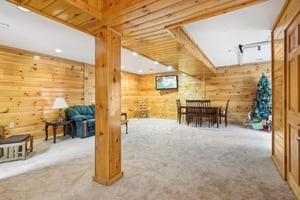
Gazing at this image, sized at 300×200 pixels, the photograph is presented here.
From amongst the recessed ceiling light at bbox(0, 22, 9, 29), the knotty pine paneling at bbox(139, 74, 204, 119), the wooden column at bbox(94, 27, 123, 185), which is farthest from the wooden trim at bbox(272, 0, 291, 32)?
the knotty pine paneling at bbox(139, 74, 204, 119)

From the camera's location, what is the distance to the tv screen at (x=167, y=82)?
8734mm

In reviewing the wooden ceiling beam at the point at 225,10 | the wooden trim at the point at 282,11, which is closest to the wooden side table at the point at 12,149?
the wooden ceiling beam at the point at 225,10

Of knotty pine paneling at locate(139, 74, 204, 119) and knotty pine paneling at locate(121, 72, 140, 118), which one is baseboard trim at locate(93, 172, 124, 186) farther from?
knotty pine paneling at locate(139, 74, 204, 119)

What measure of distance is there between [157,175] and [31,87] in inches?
163

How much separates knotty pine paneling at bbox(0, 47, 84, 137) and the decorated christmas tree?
649 cm

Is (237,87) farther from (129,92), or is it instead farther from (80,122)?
(80,122)

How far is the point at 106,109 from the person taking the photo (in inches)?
88.2

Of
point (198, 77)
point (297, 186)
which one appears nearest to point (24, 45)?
point (297, 186)

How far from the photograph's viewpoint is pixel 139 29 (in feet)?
8.10

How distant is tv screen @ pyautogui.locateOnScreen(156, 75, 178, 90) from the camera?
8734 mm

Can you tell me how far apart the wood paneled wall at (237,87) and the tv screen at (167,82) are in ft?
6.04

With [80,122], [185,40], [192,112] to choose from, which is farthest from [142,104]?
[185,40]

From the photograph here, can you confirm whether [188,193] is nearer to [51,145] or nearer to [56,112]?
[51,145]

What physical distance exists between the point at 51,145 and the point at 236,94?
271 inches
